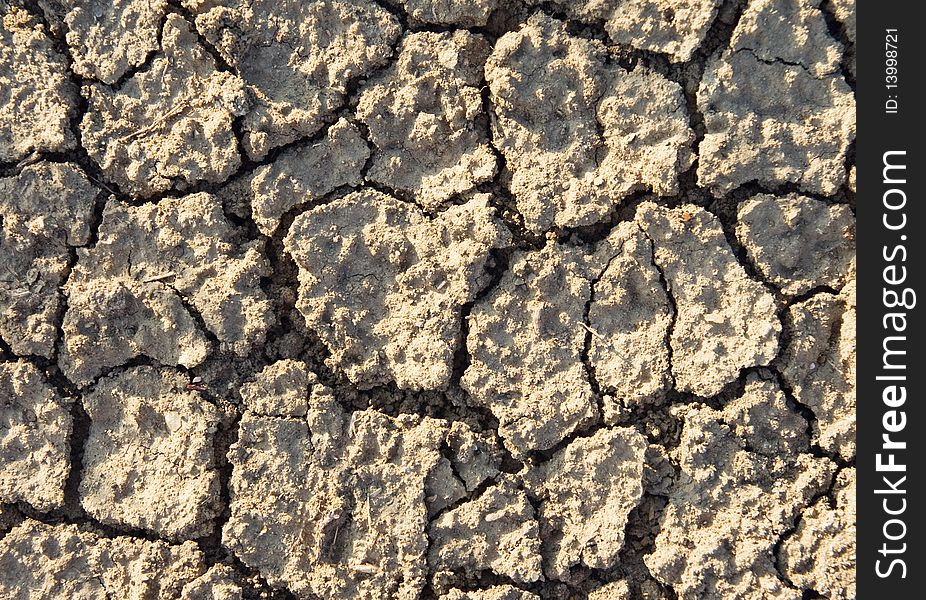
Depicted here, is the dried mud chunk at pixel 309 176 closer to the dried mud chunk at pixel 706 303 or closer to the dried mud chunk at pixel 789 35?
the dried mud chunk at pixel 706 303

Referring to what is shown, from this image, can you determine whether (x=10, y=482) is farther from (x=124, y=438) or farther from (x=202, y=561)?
(x=202, y=561)

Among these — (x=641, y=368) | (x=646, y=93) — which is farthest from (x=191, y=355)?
(x=646, y=93)

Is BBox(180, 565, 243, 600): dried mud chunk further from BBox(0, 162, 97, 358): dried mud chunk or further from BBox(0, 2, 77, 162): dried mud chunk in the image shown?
BBox(0, 2, 77, 162): dried mud chunk

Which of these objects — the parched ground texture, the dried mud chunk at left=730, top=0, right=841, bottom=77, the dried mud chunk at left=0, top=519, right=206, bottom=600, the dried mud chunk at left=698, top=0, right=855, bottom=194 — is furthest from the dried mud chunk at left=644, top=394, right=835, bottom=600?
the dried mud chunk at left=0, top=519, right=206, bottom=600

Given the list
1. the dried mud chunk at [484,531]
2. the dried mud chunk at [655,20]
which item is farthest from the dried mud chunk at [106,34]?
the dried mud chunk at [484,531]

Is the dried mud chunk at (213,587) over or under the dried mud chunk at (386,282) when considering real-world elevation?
under

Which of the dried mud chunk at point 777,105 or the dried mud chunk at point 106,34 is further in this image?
the dried mud chunk at point 106,34
